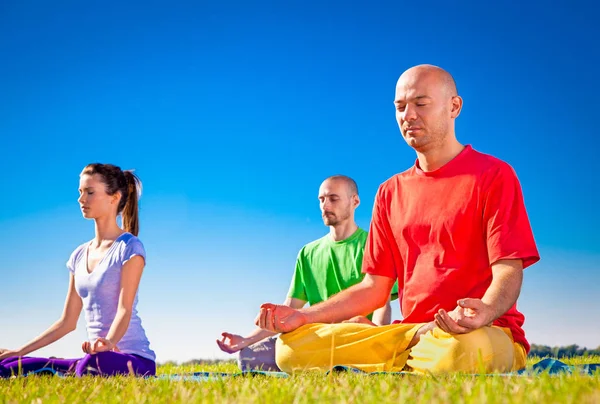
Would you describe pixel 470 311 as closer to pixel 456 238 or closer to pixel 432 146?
pixel 456 238

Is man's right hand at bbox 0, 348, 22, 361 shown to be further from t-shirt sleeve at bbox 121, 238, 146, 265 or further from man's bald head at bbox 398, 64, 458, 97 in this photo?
man's bald head at bbox 398, 64, 458, 97

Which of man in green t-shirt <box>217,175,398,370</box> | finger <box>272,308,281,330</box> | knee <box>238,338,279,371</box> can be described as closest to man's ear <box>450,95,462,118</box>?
finger <box>272,308,281,330</box>

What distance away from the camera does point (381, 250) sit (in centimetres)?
638

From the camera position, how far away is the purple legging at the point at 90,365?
630cm

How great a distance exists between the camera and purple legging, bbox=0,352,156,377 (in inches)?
248

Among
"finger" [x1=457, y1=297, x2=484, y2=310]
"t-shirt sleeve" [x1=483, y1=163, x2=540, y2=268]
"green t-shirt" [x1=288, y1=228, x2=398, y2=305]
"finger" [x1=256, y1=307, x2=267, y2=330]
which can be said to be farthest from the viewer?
"green t-shirt" [x1=288, y1=228, x2=398, y2=305]

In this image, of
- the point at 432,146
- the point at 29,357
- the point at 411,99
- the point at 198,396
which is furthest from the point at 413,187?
the point at 29,357

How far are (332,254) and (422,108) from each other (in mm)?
3705

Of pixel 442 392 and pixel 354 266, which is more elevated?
pixel 354 266

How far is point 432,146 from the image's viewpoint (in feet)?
19.5

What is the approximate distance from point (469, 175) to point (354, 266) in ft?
10.8

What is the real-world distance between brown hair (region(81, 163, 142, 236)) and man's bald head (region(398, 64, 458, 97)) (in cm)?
Result: 353

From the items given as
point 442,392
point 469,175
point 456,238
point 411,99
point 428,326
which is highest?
point 411,99

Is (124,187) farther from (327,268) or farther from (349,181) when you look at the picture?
(349,181)
